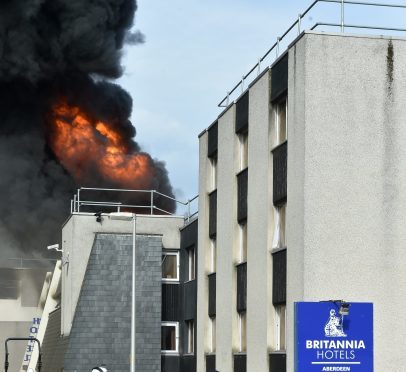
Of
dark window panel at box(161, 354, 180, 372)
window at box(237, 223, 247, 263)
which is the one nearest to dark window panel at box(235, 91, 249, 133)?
window at box(237, 223, 247, 263)

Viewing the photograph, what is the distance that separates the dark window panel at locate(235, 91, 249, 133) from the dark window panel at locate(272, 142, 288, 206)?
324 centimetres

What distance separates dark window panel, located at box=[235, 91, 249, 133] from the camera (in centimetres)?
3316

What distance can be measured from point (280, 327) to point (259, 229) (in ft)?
9.39

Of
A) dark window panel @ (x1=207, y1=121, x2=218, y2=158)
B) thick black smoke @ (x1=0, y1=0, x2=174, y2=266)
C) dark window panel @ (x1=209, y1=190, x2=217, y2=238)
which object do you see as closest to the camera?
dark window panel @ (x1=209, y1=190, x2=217, y2=238)

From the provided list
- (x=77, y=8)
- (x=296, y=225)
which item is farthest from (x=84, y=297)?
(x=77, y=8)

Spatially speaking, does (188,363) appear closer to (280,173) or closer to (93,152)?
(280,173)

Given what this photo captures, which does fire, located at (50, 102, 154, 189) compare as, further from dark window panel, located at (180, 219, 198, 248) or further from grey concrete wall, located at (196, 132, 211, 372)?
grey concrete wall, located at (196, 132, 211, 372)

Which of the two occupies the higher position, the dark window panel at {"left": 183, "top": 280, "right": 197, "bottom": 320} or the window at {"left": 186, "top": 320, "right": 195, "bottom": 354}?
the dark window panel at {"left": 183, "top": 280, "right": 197, "bottom": 320}

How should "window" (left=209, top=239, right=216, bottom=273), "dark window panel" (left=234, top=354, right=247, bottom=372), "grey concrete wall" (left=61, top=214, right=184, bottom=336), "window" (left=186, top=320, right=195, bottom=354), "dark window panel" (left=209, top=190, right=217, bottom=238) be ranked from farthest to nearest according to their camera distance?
"grey concrete wall" (left=61, top=214, right=184, bottom=336) → "window" (left=186, top=320, right=195, bottom=354) → "window" (left=209, top=239, right=216, bottom=273) → "dark window panel" (left=209, top=190, right=217, bottom=238) → "dark window panel" (left=234, top=354, right=247, bottom=372)

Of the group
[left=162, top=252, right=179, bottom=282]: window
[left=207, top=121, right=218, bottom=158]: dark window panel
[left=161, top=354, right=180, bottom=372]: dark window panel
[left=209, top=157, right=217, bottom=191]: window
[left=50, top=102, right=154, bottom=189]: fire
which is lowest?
[left=161, top=354, right=180, bottom=372]: dark window panel

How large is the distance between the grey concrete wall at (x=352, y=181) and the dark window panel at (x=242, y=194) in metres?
4.93

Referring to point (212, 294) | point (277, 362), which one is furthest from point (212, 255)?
point (277, 362)

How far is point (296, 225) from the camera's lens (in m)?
27.6

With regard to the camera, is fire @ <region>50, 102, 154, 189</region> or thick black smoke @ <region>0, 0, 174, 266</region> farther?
fire @ <region>50, 102, 154, 189</region>
